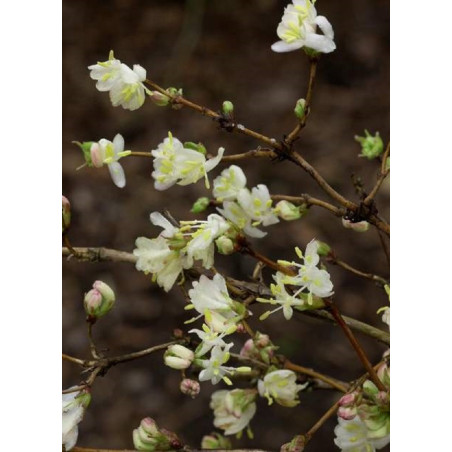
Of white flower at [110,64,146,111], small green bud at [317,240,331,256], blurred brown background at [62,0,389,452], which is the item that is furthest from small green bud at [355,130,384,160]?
blurred brown background at [62,0,389,452]

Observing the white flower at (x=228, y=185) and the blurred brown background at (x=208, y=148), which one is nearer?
the white flower at (x=228, y=185)

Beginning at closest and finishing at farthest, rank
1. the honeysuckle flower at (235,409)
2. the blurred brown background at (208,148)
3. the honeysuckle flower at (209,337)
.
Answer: the honeysuckle flower at (209,337), the honeysuckle flower at (235,409), the blurred brown background at (208,148)

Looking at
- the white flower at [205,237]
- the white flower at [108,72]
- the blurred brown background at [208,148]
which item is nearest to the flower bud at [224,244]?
the white flower at [205,237]

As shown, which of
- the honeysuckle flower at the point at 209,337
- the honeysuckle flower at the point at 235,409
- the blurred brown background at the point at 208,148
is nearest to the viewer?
the honeysuckle flower at the point at 209,337

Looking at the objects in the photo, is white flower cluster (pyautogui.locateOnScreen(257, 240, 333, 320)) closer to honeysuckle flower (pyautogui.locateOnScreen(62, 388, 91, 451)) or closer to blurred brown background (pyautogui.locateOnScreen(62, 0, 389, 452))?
honeysuckle flower (pyautogui.locateOnScreen(62, 388, 91, 451))

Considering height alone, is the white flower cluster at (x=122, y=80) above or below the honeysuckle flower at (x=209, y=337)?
above

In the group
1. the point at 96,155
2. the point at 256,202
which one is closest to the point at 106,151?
the point at 96,155

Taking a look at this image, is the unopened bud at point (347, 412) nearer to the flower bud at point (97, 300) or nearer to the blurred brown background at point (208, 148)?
the flower bud at point (97, 300)

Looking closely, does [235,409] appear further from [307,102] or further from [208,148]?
[208,148]
